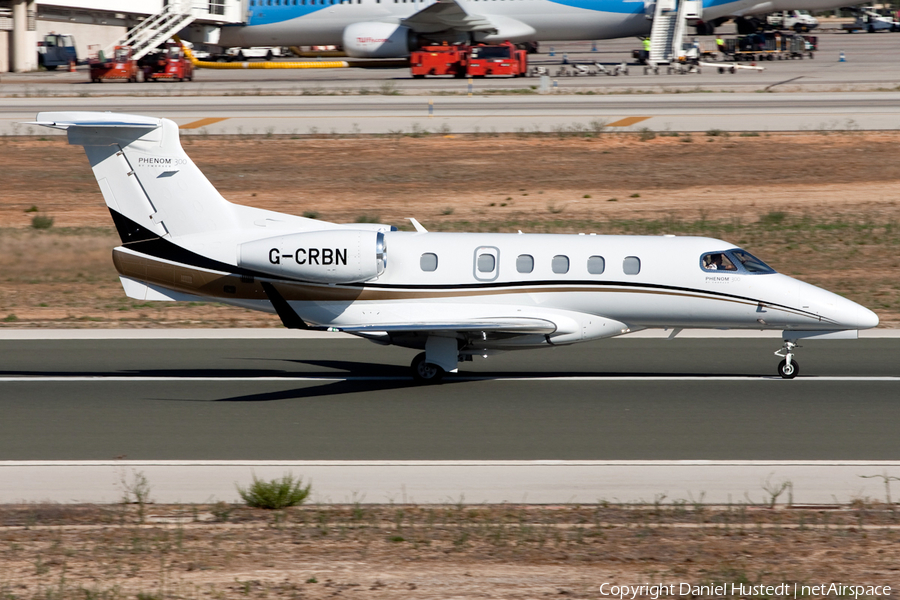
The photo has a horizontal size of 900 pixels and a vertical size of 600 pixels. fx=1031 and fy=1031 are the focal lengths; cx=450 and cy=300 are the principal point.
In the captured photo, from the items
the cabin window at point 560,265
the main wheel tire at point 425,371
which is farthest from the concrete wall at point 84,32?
the cabin window at point 560,265

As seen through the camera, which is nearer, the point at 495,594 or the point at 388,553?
the point at 495,594

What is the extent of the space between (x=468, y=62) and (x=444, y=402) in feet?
163

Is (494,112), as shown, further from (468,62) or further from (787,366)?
(787,366)

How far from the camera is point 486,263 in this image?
16.3 meters

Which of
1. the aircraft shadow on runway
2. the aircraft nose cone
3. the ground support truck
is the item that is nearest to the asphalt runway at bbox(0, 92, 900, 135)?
the ground support truck

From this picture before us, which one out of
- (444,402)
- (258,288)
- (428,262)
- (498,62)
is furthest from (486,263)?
(498,62)

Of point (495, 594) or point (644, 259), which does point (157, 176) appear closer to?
point (644, 259)

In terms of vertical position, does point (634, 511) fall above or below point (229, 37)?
below

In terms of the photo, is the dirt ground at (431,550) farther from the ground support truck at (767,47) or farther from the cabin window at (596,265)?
the ground support truck at (767,47)

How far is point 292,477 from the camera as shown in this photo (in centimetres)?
1185

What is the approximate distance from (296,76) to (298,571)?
62.0 m

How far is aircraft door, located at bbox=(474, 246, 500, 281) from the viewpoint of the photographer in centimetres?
1633

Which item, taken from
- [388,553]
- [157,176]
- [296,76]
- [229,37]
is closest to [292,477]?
[388,553]

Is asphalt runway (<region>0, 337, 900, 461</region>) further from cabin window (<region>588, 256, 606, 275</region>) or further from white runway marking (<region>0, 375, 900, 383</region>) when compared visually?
cabin window (<region>588, 256, 606, 275</region>)
